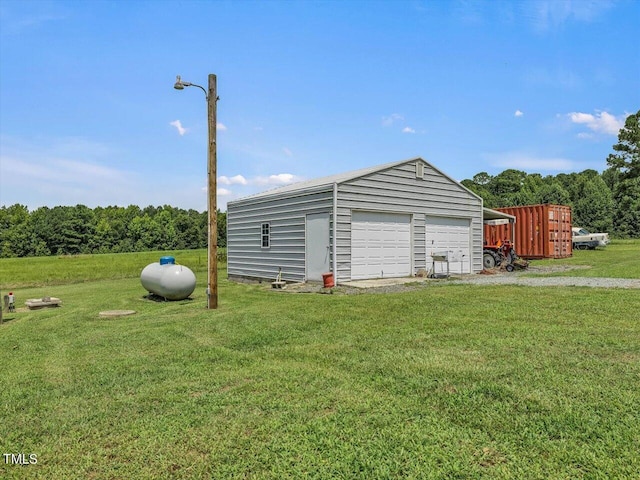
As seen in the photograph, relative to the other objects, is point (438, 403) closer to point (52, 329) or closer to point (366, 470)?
point (366, 470)

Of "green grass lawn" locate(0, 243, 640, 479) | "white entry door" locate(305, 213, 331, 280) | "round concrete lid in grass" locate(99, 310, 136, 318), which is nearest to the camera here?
"green grass lawn" locate(0, 243, 640, 479)

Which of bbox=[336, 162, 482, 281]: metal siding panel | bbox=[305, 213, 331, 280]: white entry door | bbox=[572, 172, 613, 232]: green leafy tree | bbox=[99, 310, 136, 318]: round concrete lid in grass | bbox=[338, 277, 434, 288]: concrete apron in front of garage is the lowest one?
bbox=[99, 310, 136, 318]: round concrete lid in grass

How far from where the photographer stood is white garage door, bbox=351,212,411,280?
12852 millimetres

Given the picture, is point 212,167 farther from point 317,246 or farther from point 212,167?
point 317,246

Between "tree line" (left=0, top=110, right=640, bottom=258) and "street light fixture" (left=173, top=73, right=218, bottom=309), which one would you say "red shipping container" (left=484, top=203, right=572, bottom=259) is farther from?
"tree line" (left=0, top=110, right=640, bottom=258)

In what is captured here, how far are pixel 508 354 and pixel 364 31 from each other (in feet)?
31.5

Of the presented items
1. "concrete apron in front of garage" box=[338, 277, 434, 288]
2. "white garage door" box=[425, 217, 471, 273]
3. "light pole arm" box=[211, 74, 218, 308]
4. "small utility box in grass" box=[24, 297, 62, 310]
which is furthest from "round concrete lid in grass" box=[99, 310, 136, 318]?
"white garage door" box=[425, 217, 471, 273]

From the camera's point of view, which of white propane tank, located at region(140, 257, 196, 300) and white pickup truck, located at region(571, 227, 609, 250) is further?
white pickup truck, located at region(571, 227, 609, 250)

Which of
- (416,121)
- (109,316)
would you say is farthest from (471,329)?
(416,121)

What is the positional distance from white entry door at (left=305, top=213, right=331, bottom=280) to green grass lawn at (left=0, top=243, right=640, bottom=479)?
562 centimetres

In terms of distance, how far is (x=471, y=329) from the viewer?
5.91 m

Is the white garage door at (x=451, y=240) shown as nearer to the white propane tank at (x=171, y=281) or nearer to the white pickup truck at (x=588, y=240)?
the white propane tank at (x=171, y=281)

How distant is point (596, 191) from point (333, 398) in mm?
63688

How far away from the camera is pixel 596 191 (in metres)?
55.0
